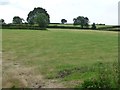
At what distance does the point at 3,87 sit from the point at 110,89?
14.5ft

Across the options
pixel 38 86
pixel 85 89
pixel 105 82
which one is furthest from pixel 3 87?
pixel 105 82

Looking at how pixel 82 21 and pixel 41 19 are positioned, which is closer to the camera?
pixel 41 19

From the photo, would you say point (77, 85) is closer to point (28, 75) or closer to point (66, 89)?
point (66, 89)

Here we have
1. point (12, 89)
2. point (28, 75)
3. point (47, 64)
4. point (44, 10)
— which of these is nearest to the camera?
point (12, 89)

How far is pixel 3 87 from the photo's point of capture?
1394 cm

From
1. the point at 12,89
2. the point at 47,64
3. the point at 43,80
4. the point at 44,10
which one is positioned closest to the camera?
the point at 12,89

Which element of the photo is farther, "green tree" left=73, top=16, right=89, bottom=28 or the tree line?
"green tree" left=73, top=16, right=89, bottom=28

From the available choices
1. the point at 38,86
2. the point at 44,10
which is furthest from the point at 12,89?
the point at 44,10

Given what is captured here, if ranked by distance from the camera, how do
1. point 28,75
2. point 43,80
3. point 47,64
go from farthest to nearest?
point 47,64 < point 28,75 < point 43,80

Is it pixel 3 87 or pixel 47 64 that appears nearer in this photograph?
pixel 3 87

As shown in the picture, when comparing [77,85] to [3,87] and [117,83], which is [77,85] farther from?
[3,87]

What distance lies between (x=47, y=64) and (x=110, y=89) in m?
9.62

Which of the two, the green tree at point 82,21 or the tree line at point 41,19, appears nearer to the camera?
the tree line at point 41,19

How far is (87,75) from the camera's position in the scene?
17688 mm
